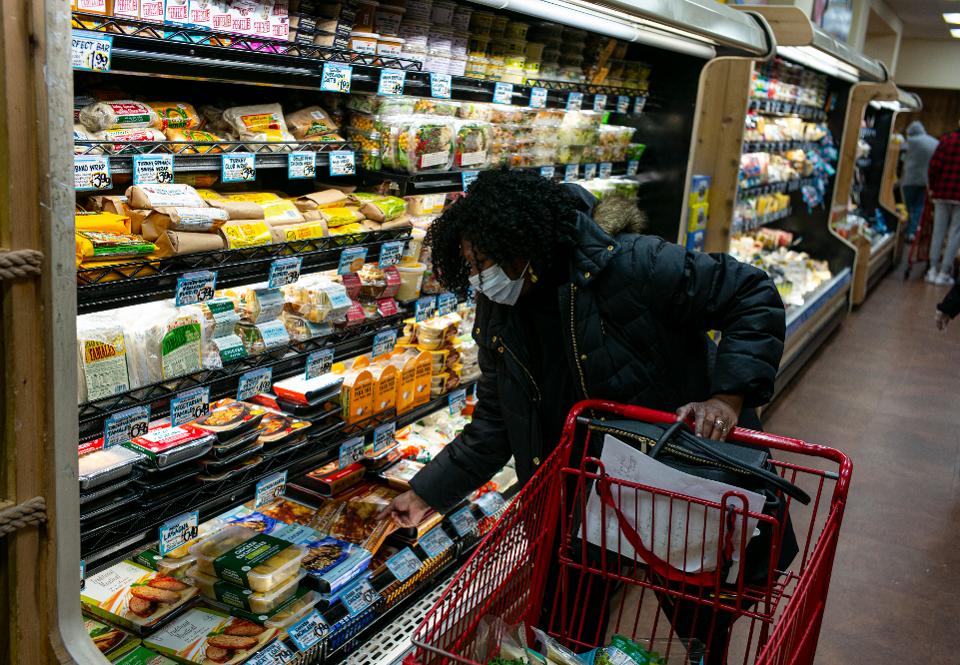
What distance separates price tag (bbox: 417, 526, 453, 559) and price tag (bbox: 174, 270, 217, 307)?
1261 mm

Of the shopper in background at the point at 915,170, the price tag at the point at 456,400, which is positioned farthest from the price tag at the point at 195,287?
the shopper in background at the point at 915,170

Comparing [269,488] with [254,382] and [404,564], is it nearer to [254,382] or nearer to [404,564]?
[254,382]

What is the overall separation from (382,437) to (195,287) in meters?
1.07

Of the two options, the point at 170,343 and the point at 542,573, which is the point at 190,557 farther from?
the point at 542,573

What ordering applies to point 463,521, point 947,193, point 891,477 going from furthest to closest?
point 947,193
point 891,477
point 463,521

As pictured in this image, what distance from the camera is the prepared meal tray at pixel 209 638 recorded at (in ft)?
7.32

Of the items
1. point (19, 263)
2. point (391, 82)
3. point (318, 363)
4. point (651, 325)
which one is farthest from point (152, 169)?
point (651, 325)

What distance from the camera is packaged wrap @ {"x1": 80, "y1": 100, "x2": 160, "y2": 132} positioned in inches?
80.4

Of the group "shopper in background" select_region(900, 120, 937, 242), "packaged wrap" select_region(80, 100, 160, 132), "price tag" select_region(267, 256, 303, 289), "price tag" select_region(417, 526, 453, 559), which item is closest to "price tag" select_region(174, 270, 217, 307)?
"price tag" select_region(267, 256, 303, 289)

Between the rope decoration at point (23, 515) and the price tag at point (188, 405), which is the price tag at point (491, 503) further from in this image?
the rope decoration at point (23, 515)

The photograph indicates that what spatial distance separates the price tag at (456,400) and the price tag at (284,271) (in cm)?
113

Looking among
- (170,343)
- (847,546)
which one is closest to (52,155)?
(170,343)

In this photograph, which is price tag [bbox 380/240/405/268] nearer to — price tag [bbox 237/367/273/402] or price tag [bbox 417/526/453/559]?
price tag [bbox 237/367/273/402]

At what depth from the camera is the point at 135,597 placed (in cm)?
236
